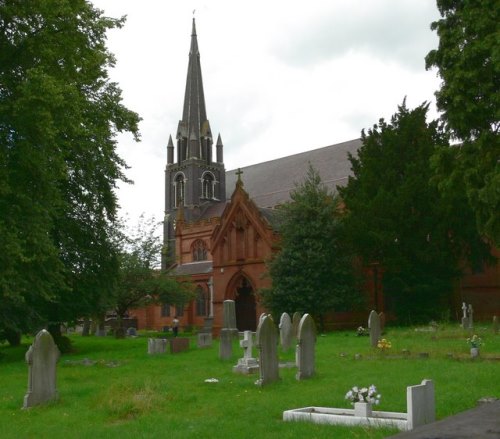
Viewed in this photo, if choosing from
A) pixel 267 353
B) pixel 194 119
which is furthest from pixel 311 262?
pixel 194 119

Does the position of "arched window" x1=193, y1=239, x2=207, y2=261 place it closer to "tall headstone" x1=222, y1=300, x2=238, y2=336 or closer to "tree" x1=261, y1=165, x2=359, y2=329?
"tree" x1=261, y1=165, x2=359, y2=329

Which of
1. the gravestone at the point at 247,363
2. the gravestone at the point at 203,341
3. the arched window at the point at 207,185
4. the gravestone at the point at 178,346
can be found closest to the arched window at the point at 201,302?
the arched window at the point at 207,185

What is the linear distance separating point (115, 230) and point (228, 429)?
891 inches

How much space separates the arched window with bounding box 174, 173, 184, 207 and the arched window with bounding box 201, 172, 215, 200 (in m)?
2.91

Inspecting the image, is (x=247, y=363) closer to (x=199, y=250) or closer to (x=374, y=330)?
(x=374, y=330)

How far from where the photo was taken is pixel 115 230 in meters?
30.0

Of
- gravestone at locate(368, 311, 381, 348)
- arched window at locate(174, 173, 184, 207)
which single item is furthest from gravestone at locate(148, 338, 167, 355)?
arched window at locate(174, 173, 184, 207)

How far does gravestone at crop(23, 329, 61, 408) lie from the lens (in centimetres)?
1152

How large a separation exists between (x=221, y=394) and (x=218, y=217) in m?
51.8

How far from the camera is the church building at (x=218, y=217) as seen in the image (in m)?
38.8

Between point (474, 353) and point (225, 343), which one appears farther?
point (225, 343)

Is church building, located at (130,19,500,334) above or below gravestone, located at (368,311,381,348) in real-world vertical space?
above

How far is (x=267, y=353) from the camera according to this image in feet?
42.0

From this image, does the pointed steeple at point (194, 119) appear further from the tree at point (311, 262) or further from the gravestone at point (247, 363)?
the gravestone at point (247, 363)
